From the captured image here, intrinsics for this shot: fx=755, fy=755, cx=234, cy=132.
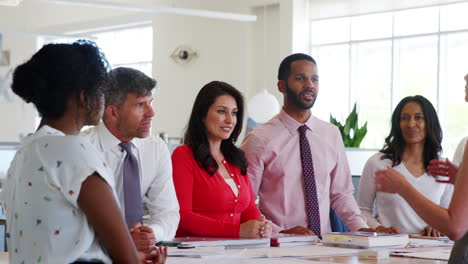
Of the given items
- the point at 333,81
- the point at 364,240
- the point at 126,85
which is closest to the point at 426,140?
the point at 364,240

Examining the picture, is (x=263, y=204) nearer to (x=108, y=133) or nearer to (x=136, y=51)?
(x=108, y=133)

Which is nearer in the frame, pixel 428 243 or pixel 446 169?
pixel 446 169

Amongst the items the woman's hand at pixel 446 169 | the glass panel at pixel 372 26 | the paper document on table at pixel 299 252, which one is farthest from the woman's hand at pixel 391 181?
the glass panel at pixel 372 26

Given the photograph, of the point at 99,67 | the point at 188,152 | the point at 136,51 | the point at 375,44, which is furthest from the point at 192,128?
Answer: the point at 136,51

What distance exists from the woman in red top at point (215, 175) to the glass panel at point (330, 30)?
299 inches

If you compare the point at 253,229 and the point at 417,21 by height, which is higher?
the point at 417,21

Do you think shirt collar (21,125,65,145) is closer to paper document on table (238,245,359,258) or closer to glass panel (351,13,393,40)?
paper document on table (238,245,359,258)

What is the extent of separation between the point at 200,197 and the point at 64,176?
1.70 metres

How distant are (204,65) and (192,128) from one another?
871 cm

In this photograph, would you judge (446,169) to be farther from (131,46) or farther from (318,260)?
(131,46)

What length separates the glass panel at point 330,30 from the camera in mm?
10758

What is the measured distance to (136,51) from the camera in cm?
1370

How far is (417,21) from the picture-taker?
9961mm

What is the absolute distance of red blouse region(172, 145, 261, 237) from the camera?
122 inches
